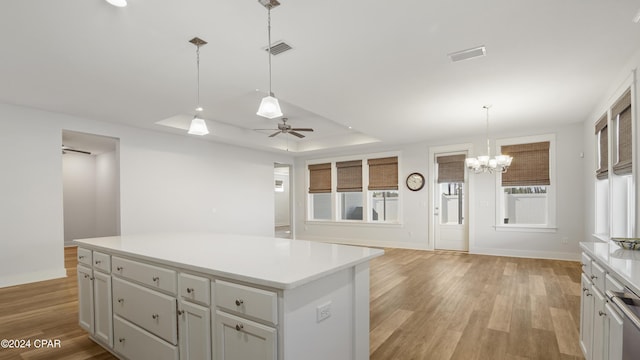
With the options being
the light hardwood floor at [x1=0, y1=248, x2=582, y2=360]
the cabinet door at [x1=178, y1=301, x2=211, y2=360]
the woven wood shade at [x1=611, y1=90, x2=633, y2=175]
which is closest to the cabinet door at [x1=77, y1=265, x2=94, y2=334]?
the light hardwood floor at [x1=0, y1=248, x2=582, y2=360]

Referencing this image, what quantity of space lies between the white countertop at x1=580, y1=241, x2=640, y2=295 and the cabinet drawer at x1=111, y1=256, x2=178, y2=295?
2370mm

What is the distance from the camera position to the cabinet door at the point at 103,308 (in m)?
2.48

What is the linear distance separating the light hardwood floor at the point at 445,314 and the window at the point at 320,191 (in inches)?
161

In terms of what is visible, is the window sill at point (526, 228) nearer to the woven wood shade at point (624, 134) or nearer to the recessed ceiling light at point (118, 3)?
the woven wood shade at point (624, 134)

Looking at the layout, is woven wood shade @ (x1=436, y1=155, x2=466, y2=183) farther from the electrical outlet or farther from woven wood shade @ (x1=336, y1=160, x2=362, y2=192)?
the electrical outlet

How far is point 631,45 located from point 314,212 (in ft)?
25.3

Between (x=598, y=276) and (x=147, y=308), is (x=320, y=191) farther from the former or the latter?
(x=598, y=276)

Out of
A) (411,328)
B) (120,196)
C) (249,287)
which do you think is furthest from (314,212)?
(249,287)

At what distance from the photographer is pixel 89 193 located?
8.84 m

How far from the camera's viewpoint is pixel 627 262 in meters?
1.75

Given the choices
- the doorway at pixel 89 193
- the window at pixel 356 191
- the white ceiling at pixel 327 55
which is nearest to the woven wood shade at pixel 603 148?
the white ceiling at pixel 327 55

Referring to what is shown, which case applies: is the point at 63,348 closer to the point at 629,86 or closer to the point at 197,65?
the point at 197,65

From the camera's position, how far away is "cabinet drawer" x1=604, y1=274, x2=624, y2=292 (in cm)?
157

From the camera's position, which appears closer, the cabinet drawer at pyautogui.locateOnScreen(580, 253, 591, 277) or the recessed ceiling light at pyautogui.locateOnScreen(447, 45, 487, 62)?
the cabinet drawer at pyautogui.locateOnScreen(580, 253, 591, 277)
